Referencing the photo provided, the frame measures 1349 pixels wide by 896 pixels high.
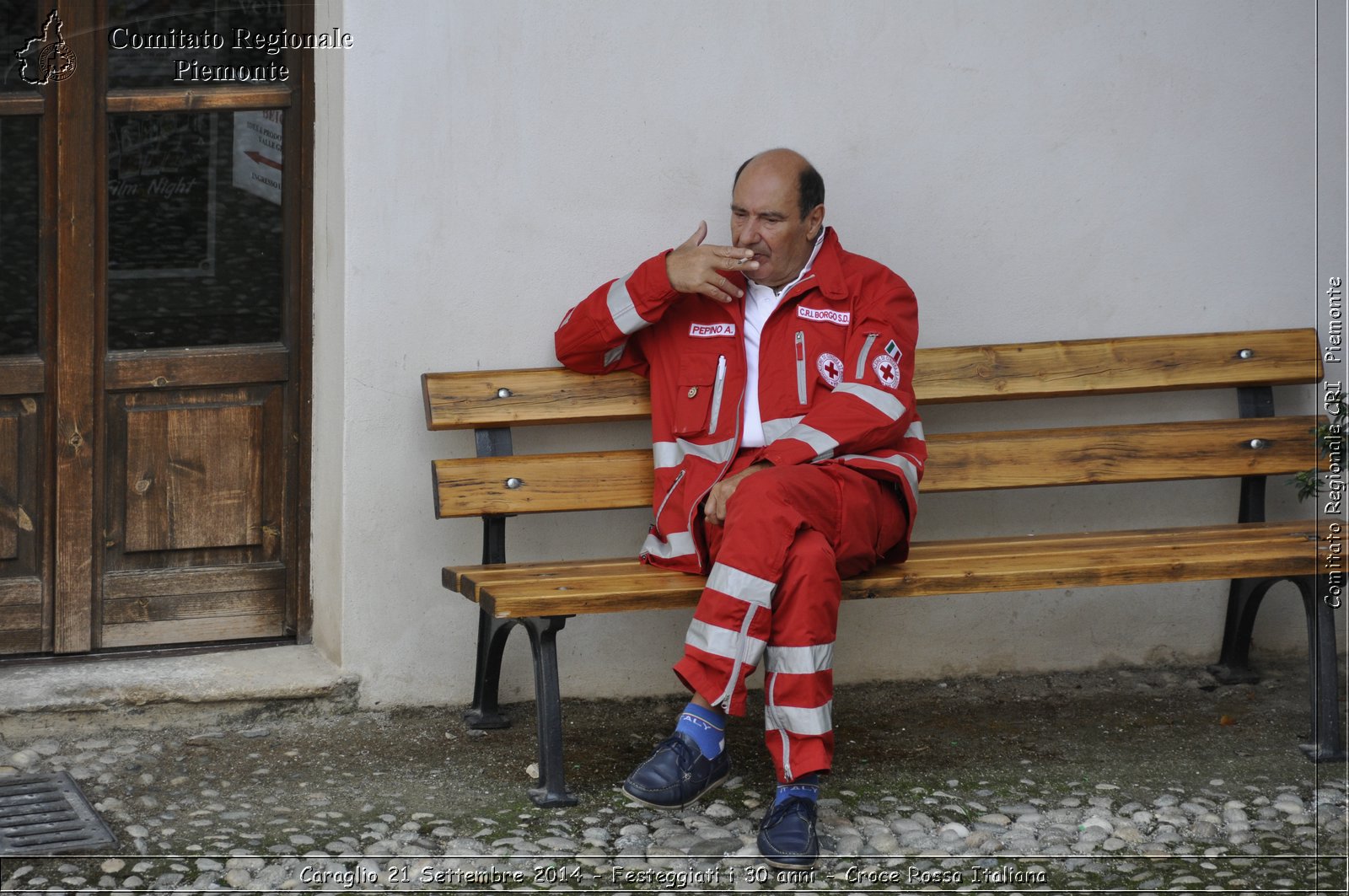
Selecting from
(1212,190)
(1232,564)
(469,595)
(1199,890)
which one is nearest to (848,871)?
(1199,890)

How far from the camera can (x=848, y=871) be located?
3611 millimetres

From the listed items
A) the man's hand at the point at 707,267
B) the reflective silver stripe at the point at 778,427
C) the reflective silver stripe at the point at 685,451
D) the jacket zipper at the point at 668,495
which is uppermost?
the man's hand at the point at 707,267

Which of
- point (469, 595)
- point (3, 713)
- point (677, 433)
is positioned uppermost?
point (677, 433)

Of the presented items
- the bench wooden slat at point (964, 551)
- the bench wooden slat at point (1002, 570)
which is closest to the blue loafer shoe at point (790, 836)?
the bench wooden slat at point (1002, 570)

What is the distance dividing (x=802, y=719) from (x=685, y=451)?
944 millimetres

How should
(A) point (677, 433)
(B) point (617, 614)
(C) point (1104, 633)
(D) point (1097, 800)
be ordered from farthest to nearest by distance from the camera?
1. (C) point (1104, 633)
2. (B) point (617, 614)
3. (A) point (677, 433)
4. (D) point (1097, 800)

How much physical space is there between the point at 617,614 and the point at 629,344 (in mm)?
854

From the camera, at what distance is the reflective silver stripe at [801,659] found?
3.69m

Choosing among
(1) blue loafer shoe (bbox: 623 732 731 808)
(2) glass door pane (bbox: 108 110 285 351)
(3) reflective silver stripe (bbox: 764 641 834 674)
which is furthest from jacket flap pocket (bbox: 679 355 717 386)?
(2) glass door pane (bbox: 108 110 285 351)

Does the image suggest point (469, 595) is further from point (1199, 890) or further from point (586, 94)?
point (1199, 890)

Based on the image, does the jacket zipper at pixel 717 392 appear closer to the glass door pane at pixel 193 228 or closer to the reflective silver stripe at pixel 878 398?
the reflective silver stripe at pixel 878 398

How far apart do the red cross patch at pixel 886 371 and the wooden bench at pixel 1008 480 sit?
0.49 m

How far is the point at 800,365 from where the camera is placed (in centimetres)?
425

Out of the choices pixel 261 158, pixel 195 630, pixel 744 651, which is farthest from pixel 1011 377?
pixel 195 630
